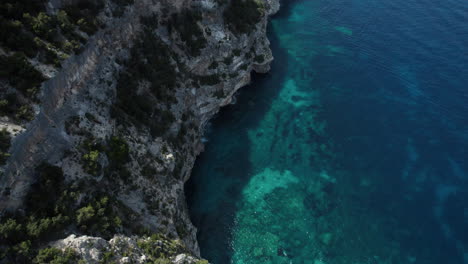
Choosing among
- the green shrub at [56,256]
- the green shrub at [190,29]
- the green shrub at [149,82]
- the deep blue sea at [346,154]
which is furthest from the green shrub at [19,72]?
the deep blue sea at [346,154]

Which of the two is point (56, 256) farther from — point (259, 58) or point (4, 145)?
point (259, 58)

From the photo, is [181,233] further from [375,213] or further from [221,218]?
[375,213]

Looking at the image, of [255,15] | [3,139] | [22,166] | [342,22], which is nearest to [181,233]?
[22,166]

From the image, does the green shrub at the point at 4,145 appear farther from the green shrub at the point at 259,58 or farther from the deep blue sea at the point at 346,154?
the green shrub at the point at 259,58

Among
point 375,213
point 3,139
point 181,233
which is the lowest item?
point 375,213

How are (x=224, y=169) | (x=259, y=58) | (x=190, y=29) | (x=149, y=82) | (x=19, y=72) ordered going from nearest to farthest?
1. (x=19, y=72)
2. (x=149, y=82)
3. (x=224, y=169)
4. (x=190, y=29)
5. (x=259, y=58)

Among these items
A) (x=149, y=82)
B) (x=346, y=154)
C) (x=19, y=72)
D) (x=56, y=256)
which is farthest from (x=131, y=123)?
(x=346, y=154)
